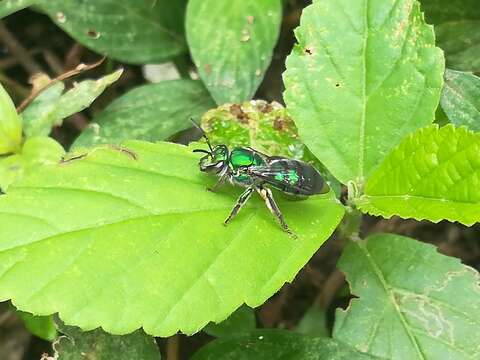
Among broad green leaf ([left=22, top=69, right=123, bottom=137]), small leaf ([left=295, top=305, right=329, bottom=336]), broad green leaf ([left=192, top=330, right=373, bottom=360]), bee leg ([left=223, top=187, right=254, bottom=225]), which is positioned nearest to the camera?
bee leg ([left=223, top=187, right=254, bottom=225])

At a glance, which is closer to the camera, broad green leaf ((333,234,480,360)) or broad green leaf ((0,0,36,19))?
broad green leaf ((333,234,480,360))

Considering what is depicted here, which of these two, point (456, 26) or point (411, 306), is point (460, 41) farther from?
point (411, 306)

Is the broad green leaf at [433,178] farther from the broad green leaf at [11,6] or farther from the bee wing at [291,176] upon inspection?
the broad green leaf at [11,6]

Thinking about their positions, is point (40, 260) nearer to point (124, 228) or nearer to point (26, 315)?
Answer: point (124, 228)

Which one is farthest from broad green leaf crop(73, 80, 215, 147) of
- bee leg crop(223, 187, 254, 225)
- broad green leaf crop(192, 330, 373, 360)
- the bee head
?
broad green leaf crop(192, 330, 373, 360)

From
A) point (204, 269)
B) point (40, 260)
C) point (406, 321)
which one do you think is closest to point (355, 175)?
point (406, 321)

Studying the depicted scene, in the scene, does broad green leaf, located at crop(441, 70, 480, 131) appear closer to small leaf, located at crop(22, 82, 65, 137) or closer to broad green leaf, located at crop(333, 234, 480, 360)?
broad green leaf, located at crop(333, 234, 480, 360)

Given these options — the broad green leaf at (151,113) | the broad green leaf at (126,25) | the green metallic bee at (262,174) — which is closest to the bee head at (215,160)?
the green metallic bee at (262,174)

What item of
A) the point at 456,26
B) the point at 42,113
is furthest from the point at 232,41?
the point at 456,26
